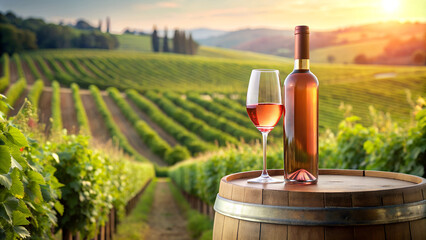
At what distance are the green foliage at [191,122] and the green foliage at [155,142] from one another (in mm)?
4033

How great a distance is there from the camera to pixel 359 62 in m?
81.4

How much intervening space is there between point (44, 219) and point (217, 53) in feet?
377

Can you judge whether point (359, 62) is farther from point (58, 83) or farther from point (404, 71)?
point (58, 83)

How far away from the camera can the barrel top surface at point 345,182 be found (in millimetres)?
2003

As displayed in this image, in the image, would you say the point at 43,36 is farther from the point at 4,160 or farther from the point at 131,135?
the point at 4,160

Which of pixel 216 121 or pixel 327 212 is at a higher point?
pixel 327 212

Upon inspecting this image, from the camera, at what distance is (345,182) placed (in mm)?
2246

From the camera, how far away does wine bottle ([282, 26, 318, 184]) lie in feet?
6.89

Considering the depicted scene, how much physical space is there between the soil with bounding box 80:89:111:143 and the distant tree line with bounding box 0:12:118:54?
24549 mm

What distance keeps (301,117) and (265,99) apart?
0.64ft

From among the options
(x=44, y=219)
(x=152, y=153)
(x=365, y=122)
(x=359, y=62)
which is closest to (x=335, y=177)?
(x=44, y=219)

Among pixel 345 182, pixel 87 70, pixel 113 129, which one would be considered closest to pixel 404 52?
pixel 113 129

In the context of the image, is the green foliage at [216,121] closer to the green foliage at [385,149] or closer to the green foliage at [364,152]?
the green foliage at [364,152]

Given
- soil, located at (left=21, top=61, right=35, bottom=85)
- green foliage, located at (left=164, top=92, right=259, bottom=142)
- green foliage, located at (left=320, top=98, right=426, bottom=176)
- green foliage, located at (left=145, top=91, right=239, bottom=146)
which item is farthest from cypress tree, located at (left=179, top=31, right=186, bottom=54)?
green foliage, located at (left=320, top=98, right=426, bottom=176)
